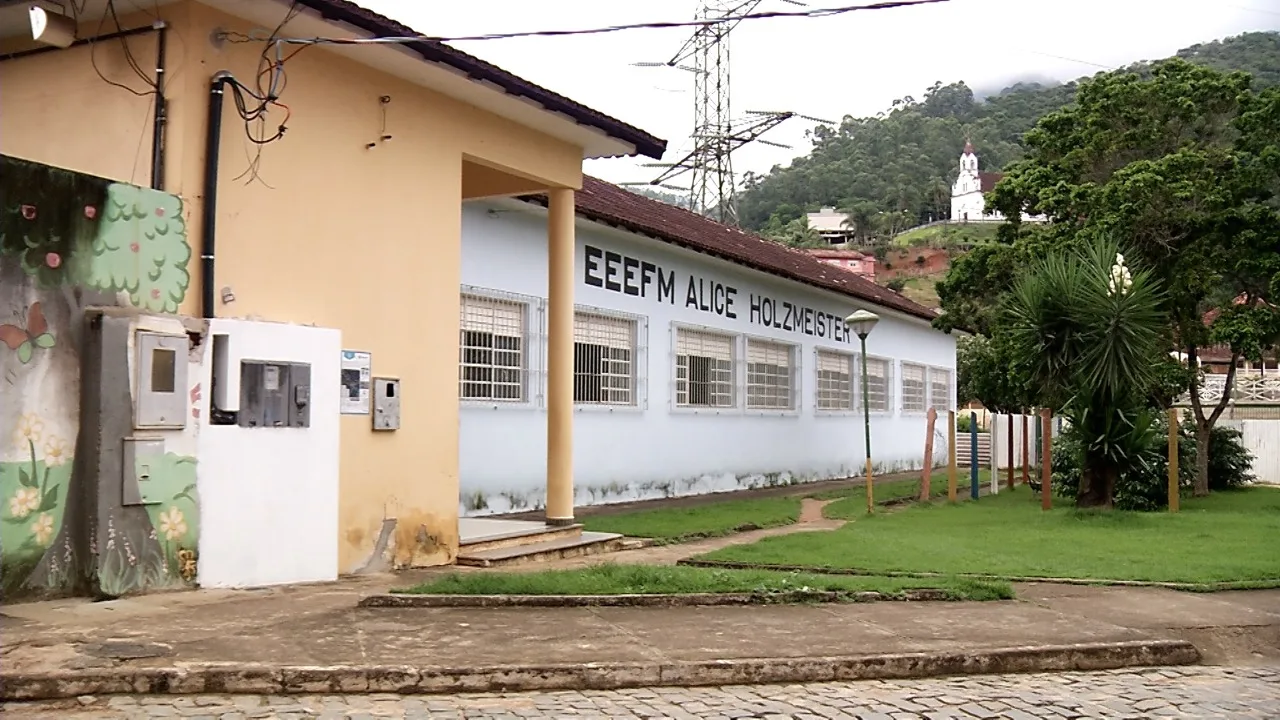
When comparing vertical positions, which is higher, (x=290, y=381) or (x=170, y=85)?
(x=170, y=85)

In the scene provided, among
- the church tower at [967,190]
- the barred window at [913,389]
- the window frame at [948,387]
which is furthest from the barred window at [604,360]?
the church tower at [967,190]

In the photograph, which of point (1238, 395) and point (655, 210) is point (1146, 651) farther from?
point (1238, 395)

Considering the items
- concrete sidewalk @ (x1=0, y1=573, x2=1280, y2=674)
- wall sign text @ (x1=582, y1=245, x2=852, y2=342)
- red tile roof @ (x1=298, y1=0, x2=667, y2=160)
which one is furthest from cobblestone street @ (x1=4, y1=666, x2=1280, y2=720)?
wall sign text @ (x1=582, y1=245, x2=852, y2=342)

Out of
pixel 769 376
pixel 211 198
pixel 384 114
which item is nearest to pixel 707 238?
pixel 769 376

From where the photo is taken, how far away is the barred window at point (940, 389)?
3088 cm

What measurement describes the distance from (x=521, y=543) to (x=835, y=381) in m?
15.2

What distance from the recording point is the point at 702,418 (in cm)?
1917

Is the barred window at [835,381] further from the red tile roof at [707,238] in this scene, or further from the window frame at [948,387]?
the window frame at [948,387]

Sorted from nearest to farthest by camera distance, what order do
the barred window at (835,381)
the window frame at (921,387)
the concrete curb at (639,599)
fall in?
the concrete curb at (639,599)
the barred window at (835,381)
the window frame at (921,387)

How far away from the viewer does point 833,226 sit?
97.9 meters

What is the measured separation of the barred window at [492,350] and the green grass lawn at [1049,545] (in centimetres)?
394

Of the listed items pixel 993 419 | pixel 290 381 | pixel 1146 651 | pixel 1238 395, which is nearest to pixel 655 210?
pixel 993 419

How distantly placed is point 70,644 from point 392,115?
5.14 m

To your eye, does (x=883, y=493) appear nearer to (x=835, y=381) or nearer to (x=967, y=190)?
(x=835, y=381)
